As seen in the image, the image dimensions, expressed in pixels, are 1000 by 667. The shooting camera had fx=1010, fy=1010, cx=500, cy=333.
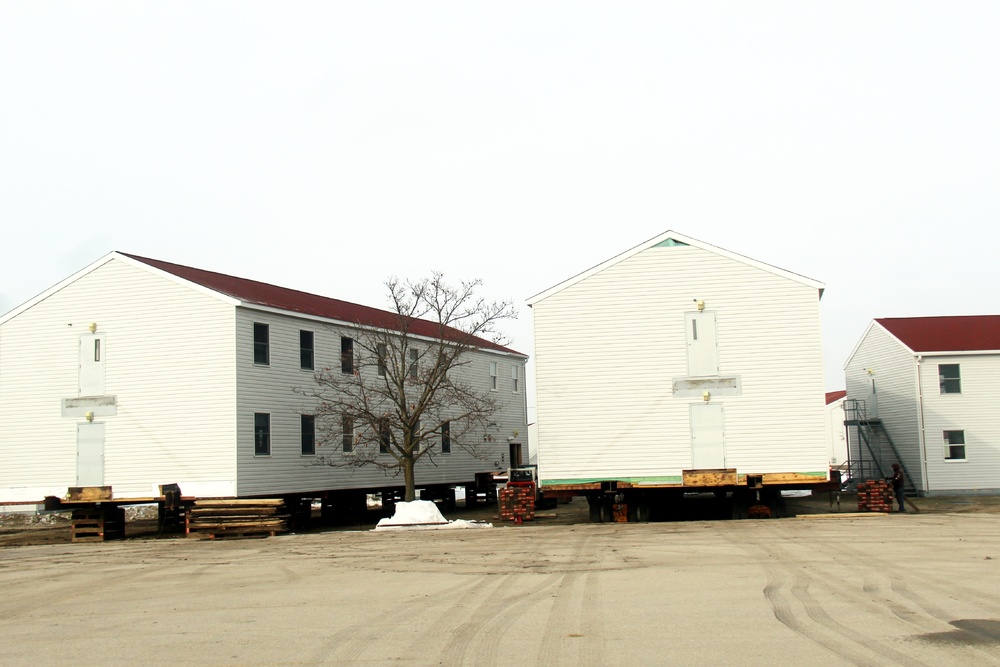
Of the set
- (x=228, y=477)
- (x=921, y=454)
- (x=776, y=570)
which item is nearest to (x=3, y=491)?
(x=228, y=477)

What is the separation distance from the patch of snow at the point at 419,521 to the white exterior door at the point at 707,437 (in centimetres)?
673

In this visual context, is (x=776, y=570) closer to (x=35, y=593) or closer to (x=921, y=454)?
(x=35, y=593)

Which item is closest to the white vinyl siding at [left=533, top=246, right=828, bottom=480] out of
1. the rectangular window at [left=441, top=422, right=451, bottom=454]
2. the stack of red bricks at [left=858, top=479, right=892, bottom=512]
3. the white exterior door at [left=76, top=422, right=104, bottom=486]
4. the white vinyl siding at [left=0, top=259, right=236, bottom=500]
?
the stack of red bricks at [left=858, top=479, right=892, bottom=512]

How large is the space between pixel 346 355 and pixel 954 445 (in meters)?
23.9

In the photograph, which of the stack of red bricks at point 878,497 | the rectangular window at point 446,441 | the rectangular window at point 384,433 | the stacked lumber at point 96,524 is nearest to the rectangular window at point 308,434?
the rectangular window at point 384,433

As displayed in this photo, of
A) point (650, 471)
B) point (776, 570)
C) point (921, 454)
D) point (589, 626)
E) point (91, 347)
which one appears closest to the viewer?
point (589, 626)

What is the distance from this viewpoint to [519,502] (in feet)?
107

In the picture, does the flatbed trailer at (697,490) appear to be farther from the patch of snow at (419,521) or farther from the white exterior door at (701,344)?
the white exterior door at (701,344)

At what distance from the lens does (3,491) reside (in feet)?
110

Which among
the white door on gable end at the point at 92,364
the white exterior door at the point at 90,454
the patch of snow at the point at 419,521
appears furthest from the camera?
the white door on gable end at the point at 92,364

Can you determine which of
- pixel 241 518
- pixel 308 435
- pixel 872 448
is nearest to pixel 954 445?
pixel 872 448

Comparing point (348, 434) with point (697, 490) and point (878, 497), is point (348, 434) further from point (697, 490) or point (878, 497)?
point (878, 497)

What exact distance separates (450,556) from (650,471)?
35.6 ft

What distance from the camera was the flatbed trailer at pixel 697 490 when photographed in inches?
1173
